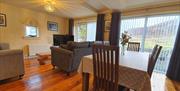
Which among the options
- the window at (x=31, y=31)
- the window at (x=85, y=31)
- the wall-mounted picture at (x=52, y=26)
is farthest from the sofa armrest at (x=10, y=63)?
the window at (x=85, y=31)

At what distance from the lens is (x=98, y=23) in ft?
16.0

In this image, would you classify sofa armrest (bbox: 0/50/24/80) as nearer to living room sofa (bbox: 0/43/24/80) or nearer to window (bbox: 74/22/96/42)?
living room sofa (bbox: 0/43/24/80)

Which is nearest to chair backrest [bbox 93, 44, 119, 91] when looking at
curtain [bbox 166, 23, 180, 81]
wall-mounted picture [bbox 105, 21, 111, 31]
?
curtain [bbox 166, 23, 180, 81]

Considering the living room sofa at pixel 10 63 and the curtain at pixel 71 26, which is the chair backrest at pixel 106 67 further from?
the curtain at pixel 71 26

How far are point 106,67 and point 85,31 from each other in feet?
15.6

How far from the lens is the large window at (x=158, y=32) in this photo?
332 cm

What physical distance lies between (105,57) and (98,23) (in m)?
3.80

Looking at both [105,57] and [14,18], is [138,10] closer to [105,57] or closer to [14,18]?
[105,57]

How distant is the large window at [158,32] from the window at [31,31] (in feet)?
14.0

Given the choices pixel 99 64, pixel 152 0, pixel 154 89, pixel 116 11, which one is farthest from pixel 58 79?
pixel 152 0

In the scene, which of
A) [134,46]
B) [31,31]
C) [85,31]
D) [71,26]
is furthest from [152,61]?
[71,26]

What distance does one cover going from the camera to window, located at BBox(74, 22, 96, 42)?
564cm

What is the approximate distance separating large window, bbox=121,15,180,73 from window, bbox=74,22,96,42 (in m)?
2.03

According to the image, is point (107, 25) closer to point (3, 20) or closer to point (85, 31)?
point (85, 31)
